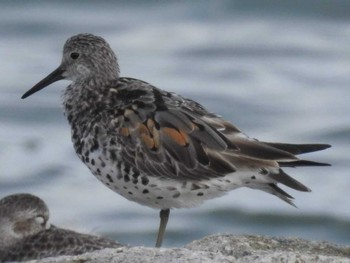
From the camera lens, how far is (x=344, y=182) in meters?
15.5

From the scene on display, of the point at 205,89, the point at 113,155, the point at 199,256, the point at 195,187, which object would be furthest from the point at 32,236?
the point at 205,89

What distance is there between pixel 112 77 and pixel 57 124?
6639mm

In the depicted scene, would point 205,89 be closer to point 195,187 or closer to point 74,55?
point 74,55

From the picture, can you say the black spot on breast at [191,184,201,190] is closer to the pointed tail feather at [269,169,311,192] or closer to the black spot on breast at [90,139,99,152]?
the pointed tail feather at [269,169,311,192]

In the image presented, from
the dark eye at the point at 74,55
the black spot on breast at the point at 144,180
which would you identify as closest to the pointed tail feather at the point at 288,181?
the black spot on breast at the point at 144,180

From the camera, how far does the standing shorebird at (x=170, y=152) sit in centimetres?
916

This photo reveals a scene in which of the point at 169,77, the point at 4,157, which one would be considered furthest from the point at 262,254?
the point at 169,77

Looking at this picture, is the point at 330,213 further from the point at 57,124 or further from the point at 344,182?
the point at 57,124

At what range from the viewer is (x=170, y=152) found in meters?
9.34

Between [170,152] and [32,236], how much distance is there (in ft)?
3.84

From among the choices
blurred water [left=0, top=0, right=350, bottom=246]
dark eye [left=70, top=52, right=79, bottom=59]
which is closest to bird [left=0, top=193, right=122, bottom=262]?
dark eye [left=70, top=52, right=79, bottom=59]

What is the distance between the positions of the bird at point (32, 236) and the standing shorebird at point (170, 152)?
558 mm

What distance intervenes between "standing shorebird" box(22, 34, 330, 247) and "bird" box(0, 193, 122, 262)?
22.0 inches

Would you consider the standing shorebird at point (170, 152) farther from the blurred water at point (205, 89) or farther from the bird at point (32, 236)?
the blurred water at point (205, 89)
